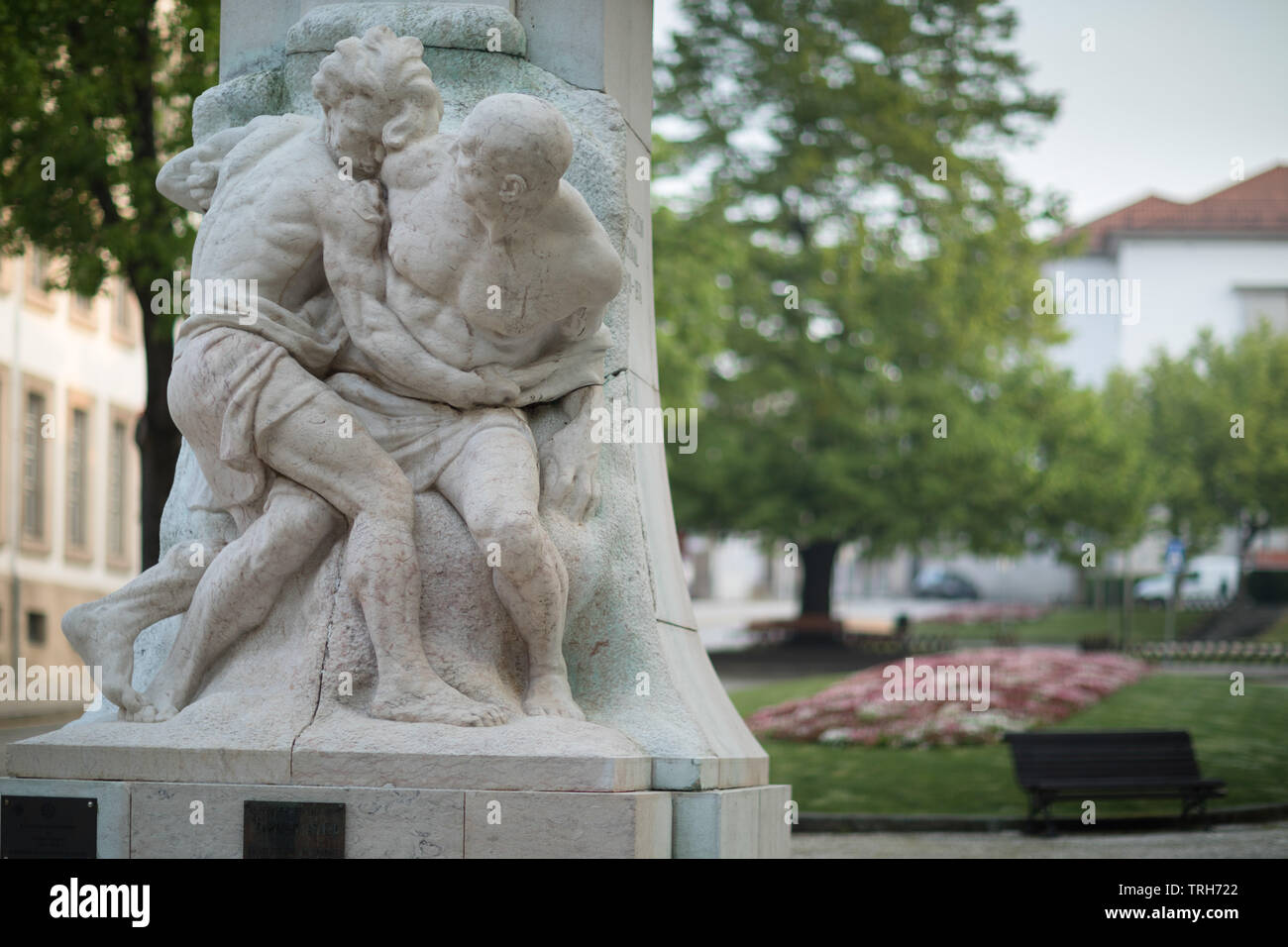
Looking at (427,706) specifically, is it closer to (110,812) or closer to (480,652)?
(480,652)

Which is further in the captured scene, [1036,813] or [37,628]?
[37,628]

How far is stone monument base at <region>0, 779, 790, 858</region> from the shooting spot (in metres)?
6.23

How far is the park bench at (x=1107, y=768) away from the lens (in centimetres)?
1342

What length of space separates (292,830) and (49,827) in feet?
3.14

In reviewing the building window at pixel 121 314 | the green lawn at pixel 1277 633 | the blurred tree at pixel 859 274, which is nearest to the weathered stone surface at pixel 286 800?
the blurred tree at pixel 859 274

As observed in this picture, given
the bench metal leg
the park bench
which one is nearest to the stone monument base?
the bench metal leg

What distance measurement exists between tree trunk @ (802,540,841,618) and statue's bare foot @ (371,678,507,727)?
86.2 feet

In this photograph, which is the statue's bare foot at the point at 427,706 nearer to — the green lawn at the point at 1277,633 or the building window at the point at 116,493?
the building window at the point at 116,493

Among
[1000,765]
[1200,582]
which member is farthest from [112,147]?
[1200,582]

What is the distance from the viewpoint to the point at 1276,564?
53781mm

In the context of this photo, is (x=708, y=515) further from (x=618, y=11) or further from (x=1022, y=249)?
(x=618, y=11)

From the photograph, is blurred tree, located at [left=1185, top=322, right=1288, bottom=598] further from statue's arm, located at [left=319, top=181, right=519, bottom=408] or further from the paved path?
statue's arm, located at [left=319, top=181, right=519, bottom=408]

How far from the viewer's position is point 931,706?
1794 centimetres
